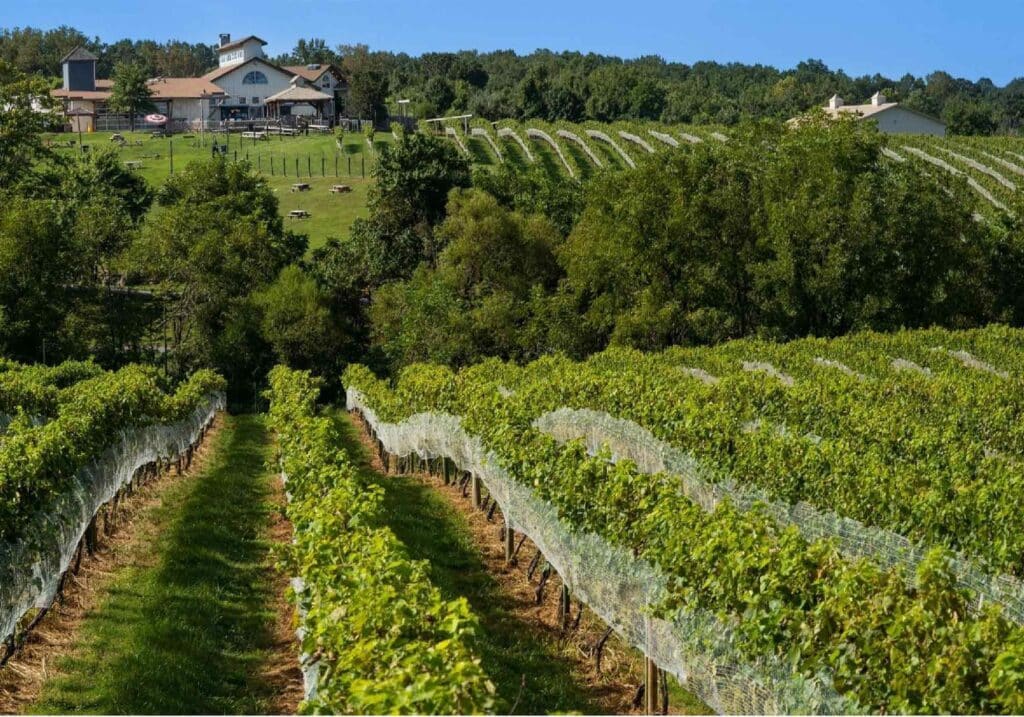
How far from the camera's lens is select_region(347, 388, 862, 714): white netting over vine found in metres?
9.17

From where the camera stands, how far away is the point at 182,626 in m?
15.2

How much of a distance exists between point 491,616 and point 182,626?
418 centimetres

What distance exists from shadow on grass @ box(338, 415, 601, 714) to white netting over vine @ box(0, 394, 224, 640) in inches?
187

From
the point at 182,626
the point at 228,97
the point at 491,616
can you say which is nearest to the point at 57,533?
the point at 182,626

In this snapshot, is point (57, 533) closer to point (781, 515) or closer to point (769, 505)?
point (769, 505)

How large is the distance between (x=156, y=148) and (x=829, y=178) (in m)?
66.4

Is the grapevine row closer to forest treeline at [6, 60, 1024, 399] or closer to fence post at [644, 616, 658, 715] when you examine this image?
fence post at [644, 616, 658, 715]

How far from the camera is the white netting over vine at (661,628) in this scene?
9.17 m

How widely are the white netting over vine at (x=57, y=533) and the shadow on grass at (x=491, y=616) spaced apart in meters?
4.75

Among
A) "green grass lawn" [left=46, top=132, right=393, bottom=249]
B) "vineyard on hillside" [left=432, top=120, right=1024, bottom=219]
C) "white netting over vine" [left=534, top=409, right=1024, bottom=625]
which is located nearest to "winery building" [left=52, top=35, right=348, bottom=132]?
"green grass lawn" [left=46, top=132, right=393, bottom=249]

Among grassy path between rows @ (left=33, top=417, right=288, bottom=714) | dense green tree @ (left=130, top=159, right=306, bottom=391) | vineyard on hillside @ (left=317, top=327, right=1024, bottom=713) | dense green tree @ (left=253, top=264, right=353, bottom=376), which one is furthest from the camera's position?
dense green tree @ (left=130, top=159, right=306, bottom=391)

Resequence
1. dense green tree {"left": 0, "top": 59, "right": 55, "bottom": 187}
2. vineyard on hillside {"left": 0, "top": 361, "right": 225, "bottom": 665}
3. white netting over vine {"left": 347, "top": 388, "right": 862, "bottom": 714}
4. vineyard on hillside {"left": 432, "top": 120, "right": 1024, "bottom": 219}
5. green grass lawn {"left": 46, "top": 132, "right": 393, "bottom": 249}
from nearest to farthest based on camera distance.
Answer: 1. white netting over vine {"left": 347, "top": 388, "right": 862, "bottom": 714}
2. vineyard on hillside {"left": 0, "top": 361, "right": 225, "bottom": 665}
3. vineyard on hillside {"left": 432, "top": 120, "right": 1024, "bottom": 219}
4. dense green tree {"left": 0, "top": 59, "right": 55, "bottom": 187}
5. green grass lawn {"left": 46, "top": 132, "right": 393, "bottom": 249}

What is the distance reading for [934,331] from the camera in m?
39.1

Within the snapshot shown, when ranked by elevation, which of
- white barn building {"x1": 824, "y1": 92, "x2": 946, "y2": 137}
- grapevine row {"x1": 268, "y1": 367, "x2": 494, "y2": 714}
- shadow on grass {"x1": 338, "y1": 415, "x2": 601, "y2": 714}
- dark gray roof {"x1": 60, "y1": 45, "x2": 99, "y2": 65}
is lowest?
shadow on grass {"x1": 338, "y1": 415, "x2": 601, "y2": 714}
